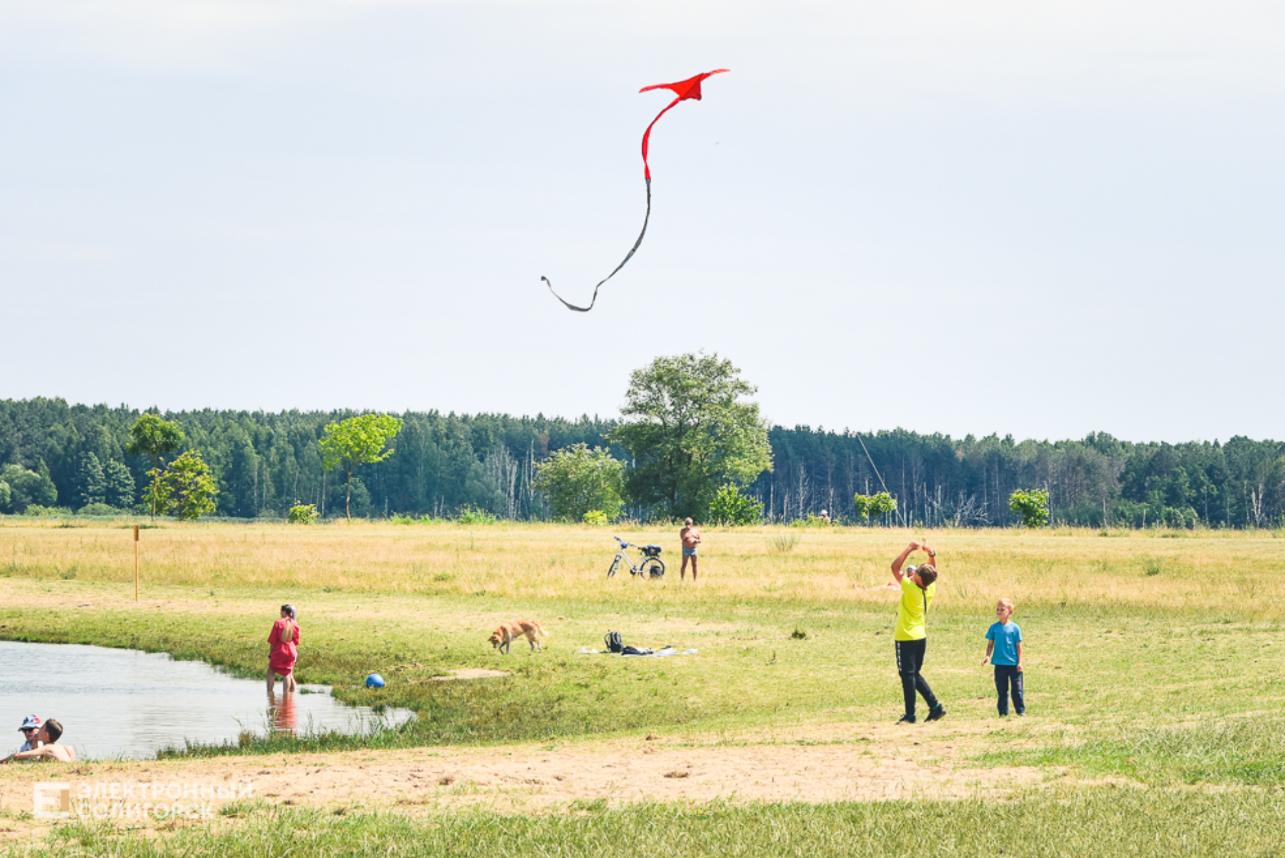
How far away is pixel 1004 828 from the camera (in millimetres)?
12383

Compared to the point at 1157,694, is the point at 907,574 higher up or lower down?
higher up

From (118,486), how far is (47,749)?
17963cm

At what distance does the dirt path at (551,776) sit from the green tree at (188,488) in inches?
4086

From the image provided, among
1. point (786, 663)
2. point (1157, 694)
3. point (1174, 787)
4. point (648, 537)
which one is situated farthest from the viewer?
point (648, 537)

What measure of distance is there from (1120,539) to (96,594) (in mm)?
51348

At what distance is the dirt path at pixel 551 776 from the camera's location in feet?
46.3

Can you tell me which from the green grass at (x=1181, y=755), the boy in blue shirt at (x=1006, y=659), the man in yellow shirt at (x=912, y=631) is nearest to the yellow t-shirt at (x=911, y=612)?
the man in yellow shirt at (x=912, y=631)

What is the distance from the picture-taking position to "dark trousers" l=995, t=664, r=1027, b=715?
1955cm

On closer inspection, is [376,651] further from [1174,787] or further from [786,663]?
[1174,787]

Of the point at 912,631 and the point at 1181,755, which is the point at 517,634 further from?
the point at 1181,755

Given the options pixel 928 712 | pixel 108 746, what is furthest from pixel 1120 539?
pixel 108 746

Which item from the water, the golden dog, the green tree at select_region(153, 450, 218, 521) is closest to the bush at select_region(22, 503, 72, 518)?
the green tree at select_region(153, 450, 218, 521)

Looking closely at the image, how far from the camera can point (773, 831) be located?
40.5 feet

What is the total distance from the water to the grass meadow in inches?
44.0
